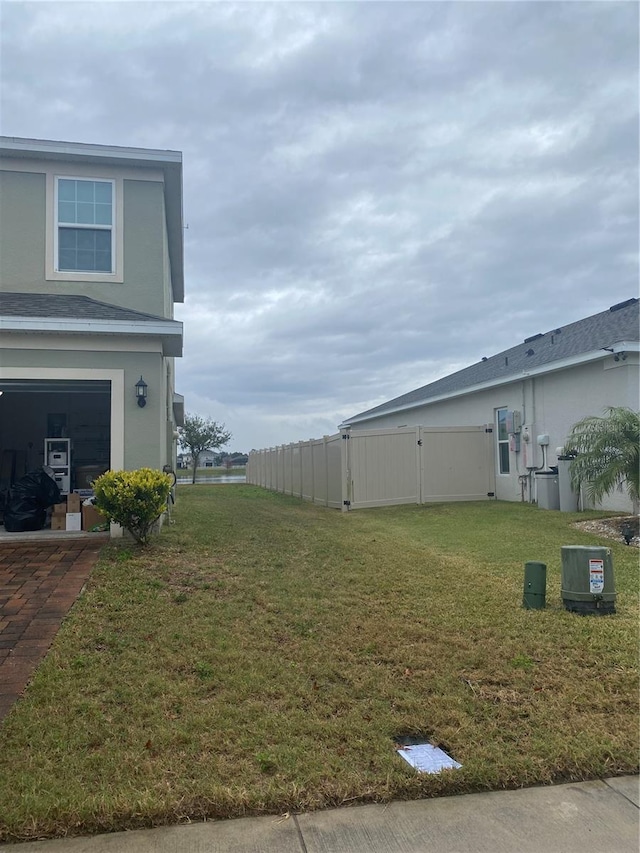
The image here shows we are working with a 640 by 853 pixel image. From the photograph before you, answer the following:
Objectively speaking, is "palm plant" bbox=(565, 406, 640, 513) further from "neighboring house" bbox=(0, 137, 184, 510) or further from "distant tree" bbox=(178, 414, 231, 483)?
"distant tree" bbox=(178, 414, 231, 483)

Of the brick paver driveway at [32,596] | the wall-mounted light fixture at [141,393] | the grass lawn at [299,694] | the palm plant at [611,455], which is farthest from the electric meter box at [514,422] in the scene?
the brick paver driveway at [32,596]

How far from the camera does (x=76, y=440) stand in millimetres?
13906

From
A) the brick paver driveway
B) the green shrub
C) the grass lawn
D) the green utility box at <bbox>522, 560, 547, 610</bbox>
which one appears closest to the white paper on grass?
the grass lawn

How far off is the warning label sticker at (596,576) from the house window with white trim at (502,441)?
998cm

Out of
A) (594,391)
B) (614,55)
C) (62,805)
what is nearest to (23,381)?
(62,805)

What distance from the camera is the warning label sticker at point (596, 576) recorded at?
5.29m

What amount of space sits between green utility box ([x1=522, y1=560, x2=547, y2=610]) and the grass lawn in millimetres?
120

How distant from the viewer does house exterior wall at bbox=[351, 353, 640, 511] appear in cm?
1138

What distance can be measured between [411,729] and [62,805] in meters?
1.85

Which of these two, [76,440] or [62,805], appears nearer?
[62,805]

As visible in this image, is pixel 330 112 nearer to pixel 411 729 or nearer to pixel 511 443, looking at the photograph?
pixel 511 443

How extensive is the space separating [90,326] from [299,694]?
6.59 metres

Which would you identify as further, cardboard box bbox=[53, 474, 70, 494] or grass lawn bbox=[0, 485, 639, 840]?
cardboard box bbox=[53, 474, 70, 494]

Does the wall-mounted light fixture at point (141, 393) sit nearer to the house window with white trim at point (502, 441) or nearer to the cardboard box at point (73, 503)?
the cardboard box at point (73, 503)
